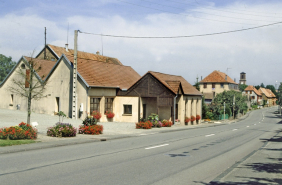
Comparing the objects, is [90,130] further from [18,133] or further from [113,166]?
[113,166]

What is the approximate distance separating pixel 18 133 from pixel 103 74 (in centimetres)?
1939

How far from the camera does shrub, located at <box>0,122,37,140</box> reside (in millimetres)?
14008

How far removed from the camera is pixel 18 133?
1419cm

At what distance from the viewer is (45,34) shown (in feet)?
180

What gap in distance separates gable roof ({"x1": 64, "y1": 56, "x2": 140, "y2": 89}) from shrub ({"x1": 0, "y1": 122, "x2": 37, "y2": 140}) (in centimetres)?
1432

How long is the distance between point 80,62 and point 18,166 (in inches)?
953

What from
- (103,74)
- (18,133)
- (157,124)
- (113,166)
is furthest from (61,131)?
(103,74)

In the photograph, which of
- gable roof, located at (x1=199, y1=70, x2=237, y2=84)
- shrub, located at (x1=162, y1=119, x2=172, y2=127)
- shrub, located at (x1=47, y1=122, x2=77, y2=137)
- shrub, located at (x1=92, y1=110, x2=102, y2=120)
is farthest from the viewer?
gable roof, located at (x1=199, y1=70, x2=237, y2=84)

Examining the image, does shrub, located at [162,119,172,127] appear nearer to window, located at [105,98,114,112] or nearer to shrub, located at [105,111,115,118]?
shrub, located at [105,111,115,118]

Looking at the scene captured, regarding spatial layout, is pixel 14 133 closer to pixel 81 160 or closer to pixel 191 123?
pixel 81 160

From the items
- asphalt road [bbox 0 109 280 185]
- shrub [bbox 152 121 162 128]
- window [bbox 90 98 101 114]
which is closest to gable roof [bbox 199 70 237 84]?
window [bbox 90 98 101 114]

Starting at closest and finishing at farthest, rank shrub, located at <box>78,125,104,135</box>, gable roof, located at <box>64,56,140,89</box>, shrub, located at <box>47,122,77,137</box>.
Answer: shrub, located at <box>47,122,77,137</box> < shrub, located at <box>78,125,104,135</box> < gable roof, located at <box>64,56,140,89</box>

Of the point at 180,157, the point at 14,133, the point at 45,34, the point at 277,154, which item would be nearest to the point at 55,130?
the point at 14,133

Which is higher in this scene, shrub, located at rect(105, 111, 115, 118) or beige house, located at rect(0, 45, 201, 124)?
beige house, located at rect(0, 45, 201, 124)
